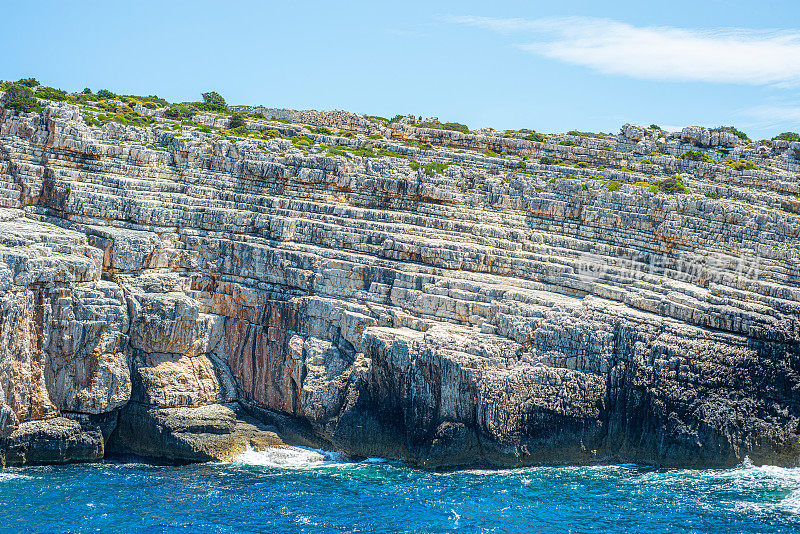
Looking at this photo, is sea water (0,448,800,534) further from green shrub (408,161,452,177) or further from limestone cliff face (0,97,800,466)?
green shrub (408,161,452,177)

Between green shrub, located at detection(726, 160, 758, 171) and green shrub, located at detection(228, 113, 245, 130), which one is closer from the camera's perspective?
green shrub, located at detection(726, 160, 758, 171)

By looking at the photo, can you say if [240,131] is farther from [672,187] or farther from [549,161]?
[672,187]

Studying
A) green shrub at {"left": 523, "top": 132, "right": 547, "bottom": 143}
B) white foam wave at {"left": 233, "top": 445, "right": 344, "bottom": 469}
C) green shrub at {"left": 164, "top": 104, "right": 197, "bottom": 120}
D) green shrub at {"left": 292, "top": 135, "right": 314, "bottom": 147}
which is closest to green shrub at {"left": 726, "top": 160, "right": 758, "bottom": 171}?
green shrub at {"left": 523, "top": 132, "right": 547, "bottom": 143}

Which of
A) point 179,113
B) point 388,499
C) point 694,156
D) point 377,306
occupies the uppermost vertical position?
point 694,156

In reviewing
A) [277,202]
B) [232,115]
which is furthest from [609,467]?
[232,115]

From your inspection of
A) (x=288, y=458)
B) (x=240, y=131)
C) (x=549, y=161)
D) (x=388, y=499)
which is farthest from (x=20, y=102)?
(x=549, y=161)

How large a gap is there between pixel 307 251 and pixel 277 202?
5.89m

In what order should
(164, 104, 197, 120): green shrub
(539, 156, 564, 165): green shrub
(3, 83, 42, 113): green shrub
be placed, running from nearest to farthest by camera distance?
(3, 83, 42, 113): green shrub, (539, 156, 564, 165): green shrub, (164, 104, 197, 120): green shrub

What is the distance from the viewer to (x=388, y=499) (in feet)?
161

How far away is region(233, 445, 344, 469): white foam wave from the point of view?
186ft

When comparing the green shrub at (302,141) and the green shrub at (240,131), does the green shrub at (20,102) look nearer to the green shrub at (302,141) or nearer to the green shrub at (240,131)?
the green shrub at (240,131)

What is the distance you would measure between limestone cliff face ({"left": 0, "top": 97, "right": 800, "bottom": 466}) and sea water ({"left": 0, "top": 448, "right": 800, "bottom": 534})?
2.30 meters

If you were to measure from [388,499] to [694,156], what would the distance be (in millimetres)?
50030

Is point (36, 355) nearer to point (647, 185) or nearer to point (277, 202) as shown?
point (277, 202)
